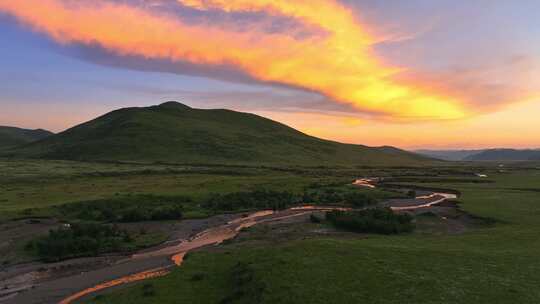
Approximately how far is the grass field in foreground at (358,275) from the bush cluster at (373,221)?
797cm

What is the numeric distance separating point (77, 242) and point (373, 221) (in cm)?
3224

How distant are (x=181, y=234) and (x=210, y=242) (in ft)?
18.2

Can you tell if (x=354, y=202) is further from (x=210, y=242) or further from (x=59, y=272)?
(x=59, y=272)

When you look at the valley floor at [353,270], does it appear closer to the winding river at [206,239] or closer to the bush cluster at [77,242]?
the bush cluster at [77,242]

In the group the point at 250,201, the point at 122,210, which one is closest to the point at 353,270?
the point at 122,210

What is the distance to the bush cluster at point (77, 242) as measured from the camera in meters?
36.6

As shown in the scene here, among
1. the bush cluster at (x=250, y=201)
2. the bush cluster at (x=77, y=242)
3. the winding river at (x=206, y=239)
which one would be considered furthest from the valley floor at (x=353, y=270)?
the bush cluster at (x=250, y=201)

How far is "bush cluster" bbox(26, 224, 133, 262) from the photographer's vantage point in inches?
1441

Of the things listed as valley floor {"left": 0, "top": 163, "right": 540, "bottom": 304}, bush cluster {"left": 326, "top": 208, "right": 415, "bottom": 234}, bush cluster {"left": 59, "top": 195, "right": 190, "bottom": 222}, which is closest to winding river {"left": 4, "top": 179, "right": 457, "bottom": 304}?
valley floor {"left": 0, "top": 163, "right": 540, "bottom": 304}

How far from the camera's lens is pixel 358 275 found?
76.7 ft

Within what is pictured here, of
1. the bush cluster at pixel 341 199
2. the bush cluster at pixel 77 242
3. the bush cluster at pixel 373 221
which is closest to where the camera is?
the bush cluster at pixel 77 242

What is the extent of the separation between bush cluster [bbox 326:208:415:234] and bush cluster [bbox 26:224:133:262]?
81.9 feet

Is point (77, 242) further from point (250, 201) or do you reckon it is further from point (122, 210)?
point (250, 201)

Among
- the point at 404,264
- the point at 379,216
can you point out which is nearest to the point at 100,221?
the point at 379,216
